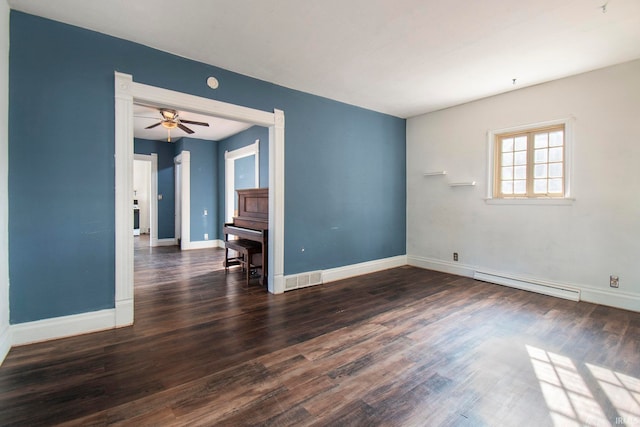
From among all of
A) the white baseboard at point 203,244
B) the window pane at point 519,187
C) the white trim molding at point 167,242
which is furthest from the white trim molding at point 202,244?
the window pane at point 519,187

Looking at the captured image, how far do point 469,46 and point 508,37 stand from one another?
0.32 meters

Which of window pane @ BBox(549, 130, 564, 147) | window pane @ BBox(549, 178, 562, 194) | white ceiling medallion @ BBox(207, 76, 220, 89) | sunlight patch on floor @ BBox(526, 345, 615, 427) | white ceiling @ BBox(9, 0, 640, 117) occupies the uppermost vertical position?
white ceiling @ BBox(9, 0, 640, 117)

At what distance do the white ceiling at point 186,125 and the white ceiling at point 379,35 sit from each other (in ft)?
6.97

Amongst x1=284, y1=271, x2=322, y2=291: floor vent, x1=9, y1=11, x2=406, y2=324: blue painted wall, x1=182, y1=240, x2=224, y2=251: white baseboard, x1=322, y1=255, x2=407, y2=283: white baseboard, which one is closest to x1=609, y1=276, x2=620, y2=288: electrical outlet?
x1=322, y1=255, x2=407, y2=283: white baseboard

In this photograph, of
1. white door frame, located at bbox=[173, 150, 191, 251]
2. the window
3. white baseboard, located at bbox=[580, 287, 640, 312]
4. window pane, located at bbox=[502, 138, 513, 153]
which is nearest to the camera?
white baseboard, located at bbox=[580, 287, 640, 312]

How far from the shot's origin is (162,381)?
1.92 meters

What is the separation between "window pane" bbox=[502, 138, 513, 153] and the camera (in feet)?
13.8

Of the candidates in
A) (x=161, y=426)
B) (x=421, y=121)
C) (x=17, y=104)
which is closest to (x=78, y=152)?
(x=17, y=104)

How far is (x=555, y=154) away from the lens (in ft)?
12.4

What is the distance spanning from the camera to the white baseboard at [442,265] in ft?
15.1

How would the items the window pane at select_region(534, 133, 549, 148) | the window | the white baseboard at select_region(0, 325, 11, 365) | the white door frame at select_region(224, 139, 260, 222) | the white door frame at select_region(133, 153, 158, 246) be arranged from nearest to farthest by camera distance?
the white baseboard at select_region(0, 325, 11, 365) < the window < the window pane at select_region(534, 133, 549, 148) < the white door frame at select_region(224, 139, 260, 222) < the white door frame at select_region(133, 153, 158, 246)

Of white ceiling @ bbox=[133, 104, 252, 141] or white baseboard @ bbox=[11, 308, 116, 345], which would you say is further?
white ceiling @ bbox=[133, 104, 252, 141]

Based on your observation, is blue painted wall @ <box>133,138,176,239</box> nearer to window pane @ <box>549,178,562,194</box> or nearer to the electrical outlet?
window pane @ <box>549,178,562,194</box>

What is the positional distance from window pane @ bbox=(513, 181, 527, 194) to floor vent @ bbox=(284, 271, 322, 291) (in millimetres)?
3066
